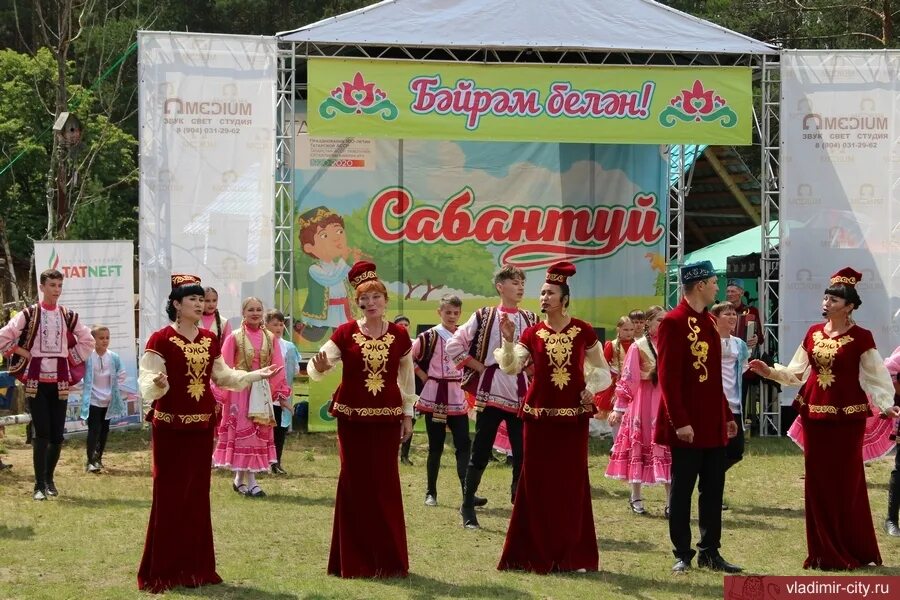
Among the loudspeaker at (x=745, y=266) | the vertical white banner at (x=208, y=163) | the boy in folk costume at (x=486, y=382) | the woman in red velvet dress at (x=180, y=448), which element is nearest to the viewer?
the woman in red velvet dress at (x=180, y=448)

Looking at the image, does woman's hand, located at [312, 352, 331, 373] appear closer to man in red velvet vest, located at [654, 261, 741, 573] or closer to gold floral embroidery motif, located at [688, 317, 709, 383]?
man in red velvet vest, located at [654, 261, 741, 573]

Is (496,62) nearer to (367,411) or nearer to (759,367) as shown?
(759,367)

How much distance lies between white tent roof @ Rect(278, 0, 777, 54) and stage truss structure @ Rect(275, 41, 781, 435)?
222 millimetres

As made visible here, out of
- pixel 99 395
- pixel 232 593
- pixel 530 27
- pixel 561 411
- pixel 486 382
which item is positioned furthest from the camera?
pixel 530 27

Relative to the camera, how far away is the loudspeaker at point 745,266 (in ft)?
54.3

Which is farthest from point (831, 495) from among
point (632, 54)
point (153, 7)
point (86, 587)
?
point (153, 7)

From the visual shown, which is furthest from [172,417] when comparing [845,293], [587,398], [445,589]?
[845,293]

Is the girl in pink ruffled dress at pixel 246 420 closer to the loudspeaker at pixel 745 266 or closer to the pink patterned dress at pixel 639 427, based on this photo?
the pink patterned dress at pixel 639 427

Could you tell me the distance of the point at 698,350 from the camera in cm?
726

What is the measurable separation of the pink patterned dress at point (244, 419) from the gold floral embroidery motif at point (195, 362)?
349cm

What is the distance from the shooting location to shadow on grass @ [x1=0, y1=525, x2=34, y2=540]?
8680 millimetres

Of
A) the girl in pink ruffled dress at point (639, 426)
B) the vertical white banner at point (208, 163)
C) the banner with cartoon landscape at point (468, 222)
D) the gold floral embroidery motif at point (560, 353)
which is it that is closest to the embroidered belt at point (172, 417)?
the gold floral embroidery motif at point (560, 353)

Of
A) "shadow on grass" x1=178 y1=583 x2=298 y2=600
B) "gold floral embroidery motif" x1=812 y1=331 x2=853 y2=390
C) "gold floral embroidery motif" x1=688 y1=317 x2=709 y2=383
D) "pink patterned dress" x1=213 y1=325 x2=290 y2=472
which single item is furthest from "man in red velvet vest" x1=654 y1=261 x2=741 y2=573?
"pink patterned dress" x1=213 y1=325 x2=290 y2=472

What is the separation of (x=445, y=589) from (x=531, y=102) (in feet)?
28.7
